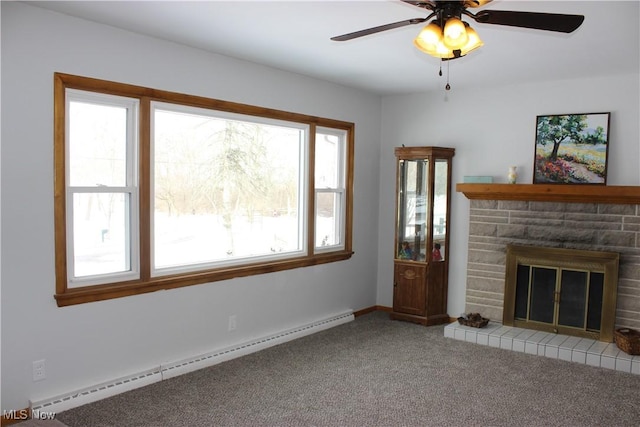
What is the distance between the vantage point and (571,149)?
4.84 m

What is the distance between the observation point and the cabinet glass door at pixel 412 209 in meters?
5.52

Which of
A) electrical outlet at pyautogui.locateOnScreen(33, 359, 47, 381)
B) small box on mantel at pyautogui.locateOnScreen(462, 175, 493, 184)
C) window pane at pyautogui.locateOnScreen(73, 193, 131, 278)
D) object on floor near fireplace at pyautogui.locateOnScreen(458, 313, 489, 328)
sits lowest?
object on floor near fireplace at pyautogui.locateOnScreen(458, 313, 489, 328)

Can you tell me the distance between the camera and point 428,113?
573cm

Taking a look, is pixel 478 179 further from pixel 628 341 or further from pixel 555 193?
pixel 628 341

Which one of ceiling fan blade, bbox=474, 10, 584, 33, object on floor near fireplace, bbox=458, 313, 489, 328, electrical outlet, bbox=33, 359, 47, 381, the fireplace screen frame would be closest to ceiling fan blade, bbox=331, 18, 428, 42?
ceiling fan blade, bbox=474, 10, 584, 33

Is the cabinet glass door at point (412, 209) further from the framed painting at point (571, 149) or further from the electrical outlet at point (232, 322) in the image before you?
the electrical outlet at point (232, 322)

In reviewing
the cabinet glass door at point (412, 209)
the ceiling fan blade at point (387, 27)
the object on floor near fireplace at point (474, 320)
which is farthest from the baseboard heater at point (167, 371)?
the ceiling fan blade at point (387, 27)

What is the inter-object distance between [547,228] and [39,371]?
4.29 meters

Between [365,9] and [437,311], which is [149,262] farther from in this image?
[437,311]

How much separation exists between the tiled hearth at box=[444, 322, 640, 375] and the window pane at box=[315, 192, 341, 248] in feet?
4.82

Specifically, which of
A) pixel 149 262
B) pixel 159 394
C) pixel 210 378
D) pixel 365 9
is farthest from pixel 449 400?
pixel 365 9

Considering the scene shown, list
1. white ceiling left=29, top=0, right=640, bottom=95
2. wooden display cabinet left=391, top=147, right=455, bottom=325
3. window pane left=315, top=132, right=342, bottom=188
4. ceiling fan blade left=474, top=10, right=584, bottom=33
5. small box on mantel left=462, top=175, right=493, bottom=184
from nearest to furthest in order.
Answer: ceiling fan blade left=474, top=10, right=584, bottom=33 < white ceiling left=29, top=0, right=640, bottom=95 < small box on mantel left=462, top=175, right=493, bottom=184 < window pane left=315, top=132, right=342, bottom=188 < wooden display cabinet left=391, top=147, right=455, bottom=325

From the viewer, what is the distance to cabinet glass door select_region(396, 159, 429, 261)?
5520 mm

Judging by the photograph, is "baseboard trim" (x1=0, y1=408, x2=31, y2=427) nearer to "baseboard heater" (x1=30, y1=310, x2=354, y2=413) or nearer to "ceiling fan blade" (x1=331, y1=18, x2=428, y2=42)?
"baseboard heater" (x1=30, y1=310, x2=354, y2=413)
